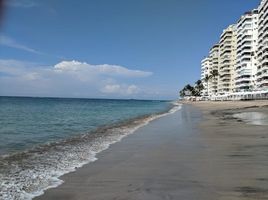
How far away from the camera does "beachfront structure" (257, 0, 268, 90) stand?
11912cm

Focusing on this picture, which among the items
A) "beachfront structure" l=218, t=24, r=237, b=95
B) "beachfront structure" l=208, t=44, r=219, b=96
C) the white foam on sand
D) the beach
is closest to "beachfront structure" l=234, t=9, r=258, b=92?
"beachfront structure" l=218, t=24, r=237, b=95

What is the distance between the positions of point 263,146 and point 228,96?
387 ft

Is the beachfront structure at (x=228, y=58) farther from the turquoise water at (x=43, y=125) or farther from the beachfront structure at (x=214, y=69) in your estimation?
the turquoise water at (x=43, y=125)

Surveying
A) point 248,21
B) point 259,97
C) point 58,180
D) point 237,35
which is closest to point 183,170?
point 58,180

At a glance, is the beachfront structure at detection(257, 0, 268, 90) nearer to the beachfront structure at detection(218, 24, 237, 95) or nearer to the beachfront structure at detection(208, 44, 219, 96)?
the beachfront structure at detection(218, 24, 237, 95)

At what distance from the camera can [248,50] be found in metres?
144

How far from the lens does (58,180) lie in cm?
899

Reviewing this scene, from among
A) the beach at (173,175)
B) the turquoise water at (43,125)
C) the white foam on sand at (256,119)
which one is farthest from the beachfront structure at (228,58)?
the beach at (173,175)

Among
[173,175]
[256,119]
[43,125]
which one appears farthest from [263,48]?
[173,175]

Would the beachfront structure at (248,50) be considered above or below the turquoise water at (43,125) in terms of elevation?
above

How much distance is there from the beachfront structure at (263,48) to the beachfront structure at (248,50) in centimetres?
830

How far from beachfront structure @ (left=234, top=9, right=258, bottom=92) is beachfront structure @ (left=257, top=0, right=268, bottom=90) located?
8.30 m

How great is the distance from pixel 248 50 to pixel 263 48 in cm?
2140

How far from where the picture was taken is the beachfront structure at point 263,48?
119 meters
